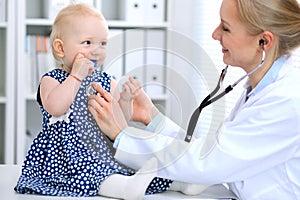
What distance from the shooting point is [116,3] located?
373 cm

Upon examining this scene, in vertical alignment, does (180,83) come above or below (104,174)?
above

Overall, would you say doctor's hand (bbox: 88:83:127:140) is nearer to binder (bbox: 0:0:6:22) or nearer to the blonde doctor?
the blonde doctor

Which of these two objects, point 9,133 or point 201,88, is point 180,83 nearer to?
point 201,88

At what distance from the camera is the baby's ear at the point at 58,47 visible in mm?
1633

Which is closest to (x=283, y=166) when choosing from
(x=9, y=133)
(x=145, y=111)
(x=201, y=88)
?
(x=145, y=111)

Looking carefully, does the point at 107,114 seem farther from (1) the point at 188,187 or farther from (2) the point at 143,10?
(2) the point at 143,10

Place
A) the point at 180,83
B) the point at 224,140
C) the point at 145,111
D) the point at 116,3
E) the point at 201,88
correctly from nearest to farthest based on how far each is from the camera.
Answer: the point at 224,140, the point at 145,111, the point at 180,83, the point at 201,88, the point at 116,3

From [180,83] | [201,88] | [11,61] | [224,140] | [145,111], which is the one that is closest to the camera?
[224,140]

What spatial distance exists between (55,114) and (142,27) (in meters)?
2.09

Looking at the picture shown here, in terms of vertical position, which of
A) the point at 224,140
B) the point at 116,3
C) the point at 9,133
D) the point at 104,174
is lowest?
the point at 9,133

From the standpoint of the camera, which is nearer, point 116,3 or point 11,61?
point 11,61

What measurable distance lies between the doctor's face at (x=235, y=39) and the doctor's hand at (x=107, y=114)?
1.05ft

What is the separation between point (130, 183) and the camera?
1501 mm

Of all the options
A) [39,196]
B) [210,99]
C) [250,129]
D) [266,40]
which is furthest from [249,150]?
[39,196]
